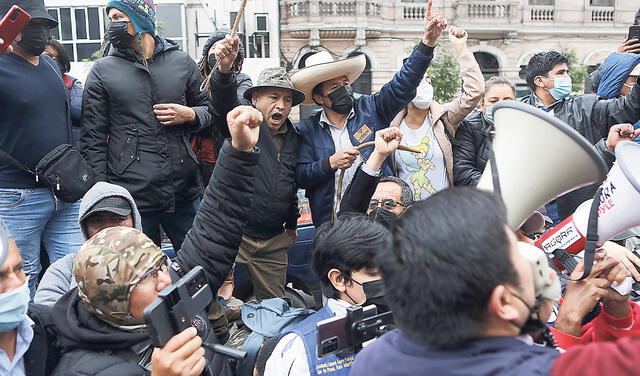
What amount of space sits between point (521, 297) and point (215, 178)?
1.23 meters

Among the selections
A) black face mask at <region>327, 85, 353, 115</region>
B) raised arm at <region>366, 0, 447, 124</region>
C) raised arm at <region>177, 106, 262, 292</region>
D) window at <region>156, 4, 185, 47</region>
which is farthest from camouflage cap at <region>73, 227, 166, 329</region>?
window at <region>156, 4, 185, 47</region>

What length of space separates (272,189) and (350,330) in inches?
73.3

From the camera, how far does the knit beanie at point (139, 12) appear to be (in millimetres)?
3123

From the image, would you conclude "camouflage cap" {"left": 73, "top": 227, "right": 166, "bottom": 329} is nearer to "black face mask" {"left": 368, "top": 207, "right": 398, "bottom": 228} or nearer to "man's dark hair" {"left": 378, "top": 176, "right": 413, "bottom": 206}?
"black face mask" {"left": 368, "top": 207, "right": 398, "bottom": 228}

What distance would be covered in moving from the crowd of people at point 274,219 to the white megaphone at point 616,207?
0.26ft

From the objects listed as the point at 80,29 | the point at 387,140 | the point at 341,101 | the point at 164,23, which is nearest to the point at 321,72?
the point at 341,101

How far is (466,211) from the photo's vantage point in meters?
1.15

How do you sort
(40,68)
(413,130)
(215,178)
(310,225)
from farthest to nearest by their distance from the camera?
1. (310,225)
2. (413,130)
3. (40,68)
4. (215,178)

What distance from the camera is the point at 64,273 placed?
2.48 metres

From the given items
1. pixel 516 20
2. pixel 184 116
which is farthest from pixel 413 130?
pixel 516 20

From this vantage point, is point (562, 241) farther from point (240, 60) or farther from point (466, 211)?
point (240, 60)

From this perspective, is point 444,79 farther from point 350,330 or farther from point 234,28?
point 350,330

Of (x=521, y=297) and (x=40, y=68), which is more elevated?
(x=40, y=68)

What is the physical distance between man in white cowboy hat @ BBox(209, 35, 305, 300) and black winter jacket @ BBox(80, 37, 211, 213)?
0.39m
